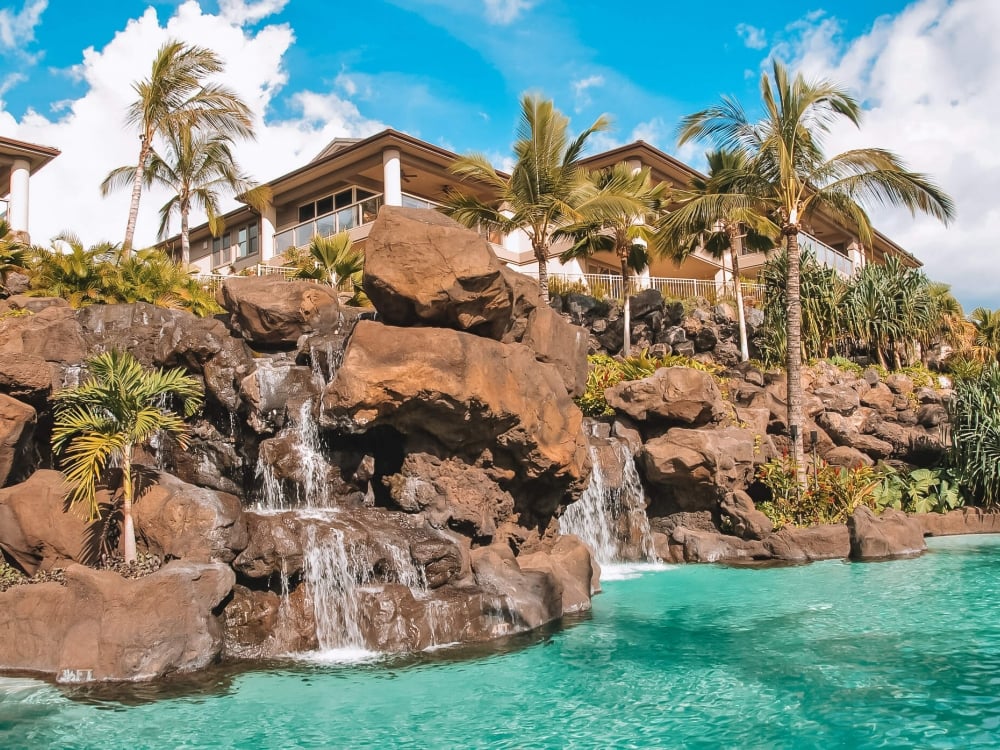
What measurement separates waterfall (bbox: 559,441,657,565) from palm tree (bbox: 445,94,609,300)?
25.7 ft

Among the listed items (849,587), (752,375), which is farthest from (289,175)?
(849,587)

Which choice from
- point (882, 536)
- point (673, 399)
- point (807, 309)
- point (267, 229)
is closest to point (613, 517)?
point (673, 399)

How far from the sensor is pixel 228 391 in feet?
48.6

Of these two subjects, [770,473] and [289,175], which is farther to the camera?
[289,175]

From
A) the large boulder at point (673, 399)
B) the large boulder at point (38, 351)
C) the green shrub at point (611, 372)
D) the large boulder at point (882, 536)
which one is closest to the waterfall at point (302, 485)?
the large boulder at point (38, 351)

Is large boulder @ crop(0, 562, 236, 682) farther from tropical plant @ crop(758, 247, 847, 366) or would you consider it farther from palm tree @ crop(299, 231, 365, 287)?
tropical plant @ crop(758, 247, 847, 366)

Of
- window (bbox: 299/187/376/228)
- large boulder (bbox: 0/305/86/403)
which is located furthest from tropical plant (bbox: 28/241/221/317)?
window (bbox: 299/187/376/228)

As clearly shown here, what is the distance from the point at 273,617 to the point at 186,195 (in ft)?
82.7

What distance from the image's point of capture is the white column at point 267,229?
3625 cm

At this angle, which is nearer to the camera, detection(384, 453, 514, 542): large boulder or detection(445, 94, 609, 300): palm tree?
detection(384, 453, 514, 542): large boulder

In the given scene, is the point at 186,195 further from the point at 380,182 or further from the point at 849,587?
the point at 849,587

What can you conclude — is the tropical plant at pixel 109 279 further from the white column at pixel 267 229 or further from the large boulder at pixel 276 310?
the white column at pixel 267 229

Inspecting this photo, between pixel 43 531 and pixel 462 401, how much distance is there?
5850mm

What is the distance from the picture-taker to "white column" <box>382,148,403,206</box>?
3097cm
